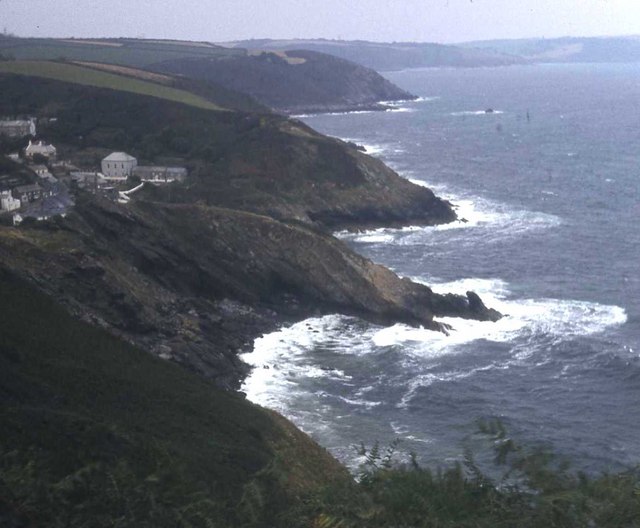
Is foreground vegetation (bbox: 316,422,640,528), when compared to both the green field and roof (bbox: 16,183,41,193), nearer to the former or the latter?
roof (bbox: 16,183,41,193)

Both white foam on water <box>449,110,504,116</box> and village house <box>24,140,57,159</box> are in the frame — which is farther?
white foam on water <box>449,110,504,116</box>

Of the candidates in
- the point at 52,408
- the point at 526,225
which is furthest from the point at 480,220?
the point at 52,408

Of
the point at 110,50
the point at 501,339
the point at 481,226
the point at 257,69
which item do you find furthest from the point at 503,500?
the point at 257,69

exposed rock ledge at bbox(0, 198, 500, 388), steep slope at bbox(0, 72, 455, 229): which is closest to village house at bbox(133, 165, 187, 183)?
steep slope at bbox(0, 72, 455, 229)

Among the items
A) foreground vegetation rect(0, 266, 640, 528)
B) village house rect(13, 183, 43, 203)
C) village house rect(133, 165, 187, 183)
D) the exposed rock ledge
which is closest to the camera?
foreground vegetation rect(0, 266, 640, 528)

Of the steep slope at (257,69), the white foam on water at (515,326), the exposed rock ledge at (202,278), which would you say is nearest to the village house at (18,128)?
the exposed rock ledge at (202,278)

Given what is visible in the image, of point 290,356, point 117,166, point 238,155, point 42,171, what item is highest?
point 238,155

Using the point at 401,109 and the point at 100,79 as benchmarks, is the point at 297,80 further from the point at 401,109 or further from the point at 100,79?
the point at 100,79
